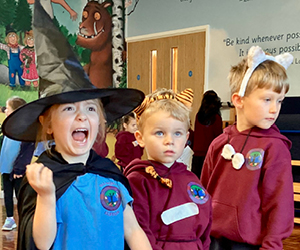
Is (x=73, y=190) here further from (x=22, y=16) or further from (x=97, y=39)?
(x=97, y=39)

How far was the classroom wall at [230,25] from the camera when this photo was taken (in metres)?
4.52

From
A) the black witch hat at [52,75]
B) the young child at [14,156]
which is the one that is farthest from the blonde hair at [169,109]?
the young child at [14,156]

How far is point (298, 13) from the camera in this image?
4.45 metres

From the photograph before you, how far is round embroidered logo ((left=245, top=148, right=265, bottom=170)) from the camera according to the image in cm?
159

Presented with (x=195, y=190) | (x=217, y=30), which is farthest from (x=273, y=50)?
(x=195, y=190)

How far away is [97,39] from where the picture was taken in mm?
6258

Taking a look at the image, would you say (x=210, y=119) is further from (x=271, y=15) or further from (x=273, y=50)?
(x=271, y=15)

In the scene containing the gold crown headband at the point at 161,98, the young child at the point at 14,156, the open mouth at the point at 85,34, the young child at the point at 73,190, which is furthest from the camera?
the open mouth at the point at 85,34

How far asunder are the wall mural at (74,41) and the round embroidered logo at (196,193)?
368 cm

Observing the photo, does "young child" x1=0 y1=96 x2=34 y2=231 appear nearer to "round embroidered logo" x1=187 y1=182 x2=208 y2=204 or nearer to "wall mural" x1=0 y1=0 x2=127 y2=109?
"wall mural" x1=0 y1=0 x2=127 y2=109

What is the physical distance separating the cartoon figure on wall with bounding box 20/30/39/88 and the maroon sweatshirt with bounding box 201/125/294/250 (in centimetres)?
428

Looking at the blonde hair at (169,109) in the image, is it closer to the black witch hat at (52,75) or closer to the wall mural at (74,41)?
the black witch hat at (52,75)

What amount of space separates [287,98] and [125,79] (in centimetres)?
316

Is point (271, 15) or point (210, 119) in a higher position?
point (271, 15)
